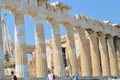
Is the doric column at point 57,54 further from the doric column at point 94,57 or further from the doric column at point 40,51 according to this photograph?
the doric column at point 94,57

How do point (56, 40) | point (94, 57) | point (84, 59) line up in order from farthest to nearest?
1. point (94, 57)
2. point (84, 59)
3. point (56, 40)

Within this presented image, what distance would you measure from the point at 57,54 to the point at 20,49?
224 inches

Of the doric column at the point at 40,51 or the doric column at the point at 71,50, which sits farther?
the doric column at the point at 71,50

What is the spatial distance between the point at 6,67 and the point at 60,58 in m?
11.4

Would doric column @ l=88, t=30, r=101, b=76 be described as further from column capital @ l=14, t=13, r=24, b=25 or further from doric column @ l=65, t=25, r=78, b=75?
column capital @ l=14, t=13, r=24, b=25

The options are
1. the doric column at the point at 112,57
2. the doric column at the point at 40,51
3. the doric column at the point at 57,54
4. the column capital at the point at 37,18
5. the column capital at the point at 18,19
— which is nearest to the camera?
the column capital at the point at 18,19

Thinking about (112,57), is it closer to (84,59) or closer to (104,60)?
(104,60)

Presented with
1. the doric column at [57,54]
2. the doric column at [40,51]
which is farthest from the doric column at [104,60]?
the doric column at [40,51]

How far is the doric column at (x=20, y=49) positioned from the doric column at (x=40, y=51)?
7.54 ft

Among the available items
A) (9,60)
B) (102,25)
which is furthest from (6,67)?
(102,25)

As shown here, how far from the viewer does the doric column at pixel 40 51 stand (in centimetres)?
3045

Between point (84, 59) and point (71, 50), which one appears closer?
point (71, 50)

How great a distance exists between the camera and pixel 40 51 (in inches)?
1216

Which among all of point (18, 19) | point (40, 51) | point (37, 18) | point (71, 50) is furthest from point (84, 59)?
point (18, 19)
